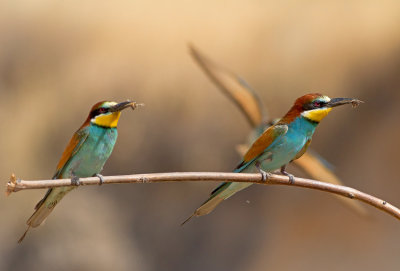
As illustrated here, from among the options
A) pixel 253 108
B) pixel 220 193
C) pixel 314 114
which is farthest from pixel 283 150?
pixel 253 108

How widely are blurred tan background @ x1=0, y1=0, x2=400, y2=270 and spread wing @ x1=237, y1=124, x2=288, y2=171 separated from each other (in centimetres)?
226

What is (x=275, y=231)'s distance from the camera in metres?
4.11

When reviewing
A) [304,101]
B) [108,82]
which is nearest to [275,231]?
[108,82]

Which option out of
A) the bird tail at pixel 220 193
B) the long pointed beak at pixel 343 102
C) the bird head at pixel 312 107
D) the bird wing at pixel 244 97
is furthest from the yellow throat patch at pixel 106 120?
the bird wing at pixel 244 97

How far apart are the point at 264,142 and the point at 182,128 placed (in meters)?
2.38

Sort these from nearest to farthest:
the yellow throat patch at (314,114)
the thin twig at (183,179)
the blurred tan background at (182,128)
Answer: the thin twig at (183,179) < the yellow throat patch at (314,114) < the blurred tan background at (182,128)

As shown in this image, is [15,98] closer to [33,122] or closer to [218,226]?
[33,122]

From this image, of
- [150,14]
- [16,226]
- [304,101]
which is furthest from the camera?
[150,14]

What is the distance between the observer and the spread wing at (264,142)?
170 cm

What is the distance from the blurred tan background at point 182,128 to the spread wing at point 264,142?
2265 mm

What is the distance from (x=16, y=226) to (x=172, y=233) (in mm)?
906

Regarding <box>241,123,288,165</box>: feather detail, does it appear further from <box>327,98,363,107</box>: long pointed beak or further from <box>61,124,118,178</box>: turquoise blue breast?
<box>61,124,118,178</box>: turquoise blue breast

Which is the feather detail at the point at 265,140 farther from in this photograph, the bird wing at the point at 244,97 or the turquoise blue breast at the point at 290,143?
the bird wing at the point at 244,97

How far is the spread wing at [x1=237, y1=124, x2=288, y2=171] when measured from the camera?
1.70 m
